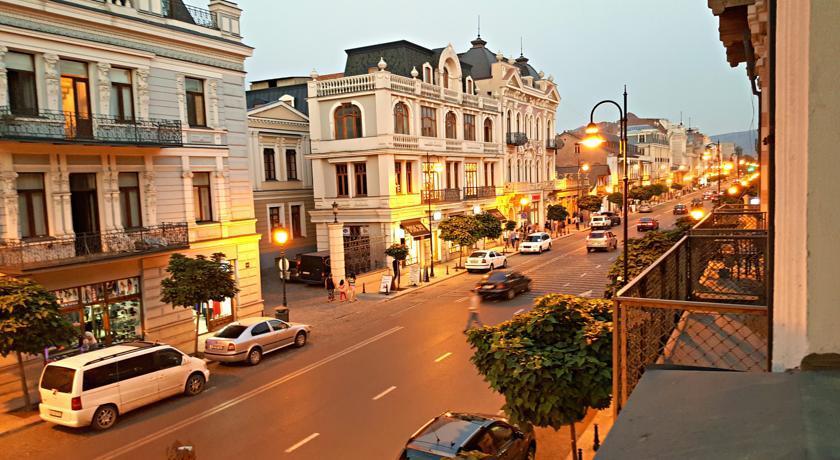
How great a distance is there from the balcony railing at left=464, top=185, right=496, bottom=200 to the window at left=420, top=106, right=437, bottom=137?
5997mm

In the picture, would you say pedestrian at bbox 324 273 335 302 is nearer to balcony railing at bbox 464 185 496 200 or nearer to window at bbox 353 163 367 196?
window at bbox 353 163 367 196

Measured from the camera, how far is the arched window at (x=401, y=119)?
38656 mm

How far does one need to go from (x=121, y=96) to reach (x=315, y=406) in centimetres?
1282

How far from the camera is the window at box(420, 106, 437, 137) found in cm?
4153

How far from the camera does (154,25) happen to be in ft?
A: 68.5

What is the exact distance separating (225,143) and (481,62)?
115ft

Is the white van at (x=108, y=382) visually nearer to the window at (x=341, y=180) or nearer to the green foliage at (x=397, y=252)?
the green foliage at (x=397, y=252)

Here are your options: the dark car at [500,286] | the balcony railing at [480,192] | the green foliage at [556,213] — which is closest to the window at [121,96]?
the dark car at [500,286]

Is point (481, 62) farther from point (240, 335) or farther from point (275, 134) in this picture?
point (240, 335)

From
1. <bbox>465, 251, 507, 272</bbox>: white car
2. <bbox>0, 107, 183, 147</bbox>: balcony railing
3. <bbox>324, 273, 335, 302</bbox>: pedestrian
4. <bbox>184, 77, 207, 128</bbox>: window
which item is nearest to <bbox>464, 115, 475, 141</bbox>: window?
<bbox>465, 251, 507, 272</bbox>: white car

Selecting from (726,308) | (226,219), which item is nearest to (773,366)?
(726,308)

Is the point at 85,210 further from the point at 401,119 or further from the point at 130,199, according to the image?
the point at 401,119

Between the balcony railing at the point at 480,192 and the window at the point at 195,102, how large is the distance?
1031 inches

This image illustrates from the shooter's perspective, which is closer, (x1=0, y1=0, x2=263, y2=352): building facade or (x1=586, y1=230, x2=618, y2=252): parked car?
(x1=0, y1=0, x2=263, y2=352): building facade
